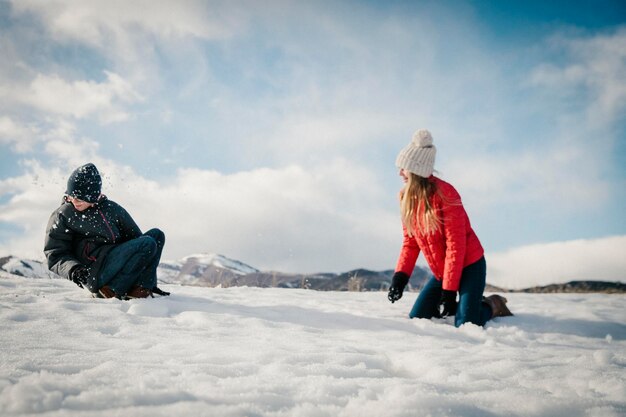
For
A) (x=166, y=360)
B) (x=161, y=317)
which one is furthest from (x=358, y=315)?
(x=166, y=360)

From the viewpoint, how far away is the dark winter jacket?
3402 mm

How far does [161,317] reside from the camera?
2750mm

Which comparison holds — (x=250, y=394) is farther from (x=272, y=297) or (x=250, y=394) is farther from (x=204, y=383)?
(x=272, y=297)

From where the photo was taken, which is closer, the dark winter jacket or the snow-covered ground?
the snow-covered ground

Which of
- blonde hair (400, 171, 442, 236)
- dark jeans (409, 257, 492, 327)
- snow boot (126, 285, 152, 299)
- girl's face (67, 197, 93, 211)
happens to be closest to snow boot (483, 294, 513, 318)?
dark jeans (409, 257, 492, 327)

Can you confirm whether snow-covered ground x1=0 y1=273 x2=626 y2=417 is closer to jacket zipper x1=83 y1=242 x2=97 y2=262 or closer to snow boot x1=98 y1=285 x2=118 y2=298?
snow boot x1=98 y1=285 x2=118 y2=298

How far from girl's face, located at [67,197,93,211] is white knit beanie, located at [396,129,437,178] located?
3.08 m

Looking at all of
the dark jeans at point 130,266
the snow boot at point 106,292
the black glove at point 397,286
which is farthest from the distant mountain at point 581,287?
the snow boot at point 106,292

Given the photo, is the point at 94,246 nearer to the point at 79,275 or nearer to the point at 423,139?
the point at 79,275

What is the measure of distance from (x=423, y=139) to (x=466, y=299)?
5.16ft

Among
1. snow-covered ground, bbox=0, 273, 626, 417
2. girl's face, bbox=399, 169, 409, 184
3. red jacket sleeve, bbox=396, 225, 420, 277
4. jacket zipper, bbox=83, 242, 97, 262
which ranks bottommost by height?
snow-covered ground, bbox=0, 273, 626, 417

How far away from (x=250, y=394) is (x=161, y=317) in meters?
1.77

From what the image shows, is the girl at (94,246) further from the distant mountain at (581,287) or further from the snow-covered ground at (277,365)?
the distant mountain at (581,287)

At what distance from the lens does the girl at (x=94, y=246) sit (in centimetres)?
339
